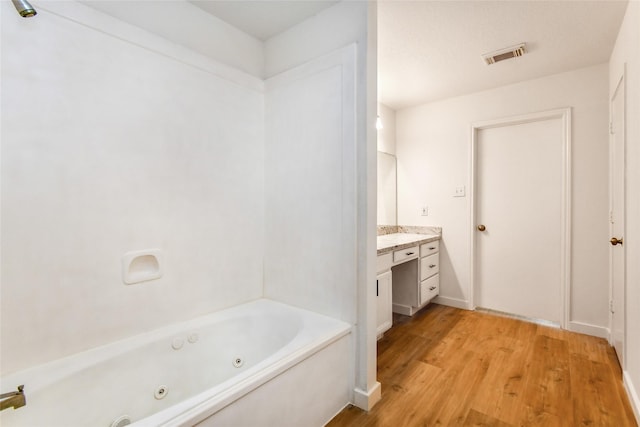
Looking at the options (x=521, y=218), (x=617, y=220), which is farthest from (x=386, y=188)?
(x=617, y=220)

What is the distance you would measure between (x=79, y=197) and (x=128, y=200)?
0.20m

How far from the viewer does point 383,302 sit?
2.35 m

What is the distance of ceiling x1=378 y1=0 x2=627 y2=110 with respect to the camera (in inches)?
72.5

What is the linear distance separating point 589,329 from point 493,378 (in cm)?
136

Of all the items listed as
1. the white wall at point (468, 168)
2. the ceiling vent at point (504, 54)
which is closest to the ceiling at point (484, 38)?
the ceiling vent at point (504, 54)

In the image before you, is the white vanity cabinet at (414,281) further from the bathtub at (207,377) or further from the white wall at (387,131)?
the bathtub at (207,377)

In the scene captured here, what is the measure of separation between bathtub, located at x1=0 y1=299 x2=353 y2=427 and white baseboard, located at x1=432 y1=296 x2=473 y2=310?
2069mm

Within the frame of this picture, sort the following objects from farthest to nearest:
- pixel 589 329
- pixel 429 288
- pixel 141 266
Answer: pixel 429 288
pixel 589 329
pixel 141 266

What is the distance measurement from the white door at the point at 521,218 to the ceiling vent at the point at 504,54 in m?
0.82

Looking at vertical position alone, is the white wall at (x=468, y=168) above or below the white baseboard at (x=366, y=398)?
above

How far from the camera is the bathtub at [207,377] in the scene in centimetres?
111

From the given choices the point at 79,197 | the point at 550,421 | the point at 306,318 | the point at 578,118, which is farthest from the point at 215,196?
the point at 578,118

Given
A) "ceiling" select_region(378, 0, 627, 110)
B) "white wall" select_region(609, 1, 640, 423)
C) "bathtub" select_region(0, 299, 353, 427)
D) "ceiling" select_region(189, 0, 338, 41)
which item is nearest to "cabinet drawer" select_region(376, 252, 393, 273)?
"bathtub" select_region(0, 299, 353, 427)

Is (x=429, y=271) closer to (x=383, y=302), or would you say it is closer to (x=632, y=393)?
(x=383, y=302)
